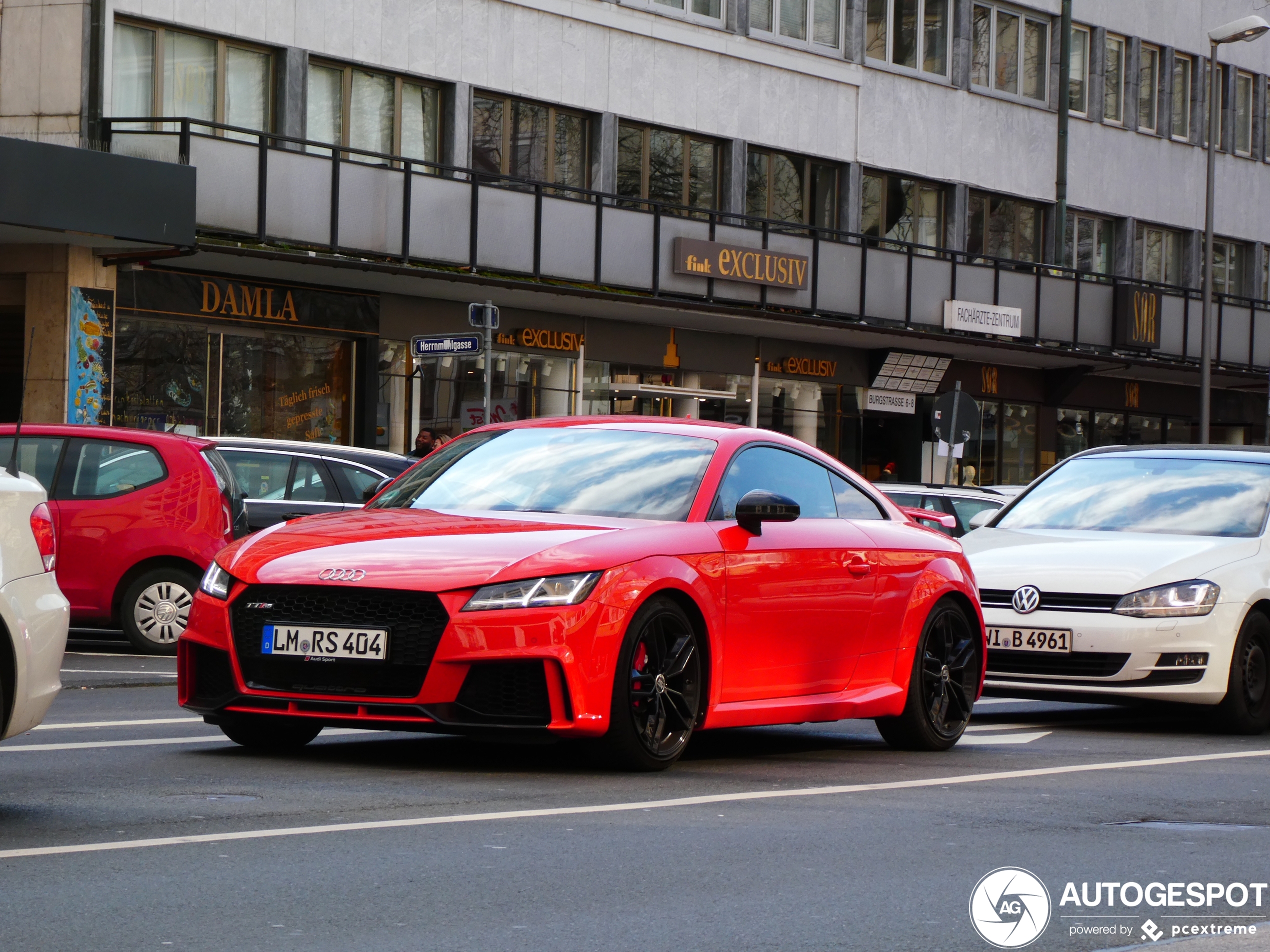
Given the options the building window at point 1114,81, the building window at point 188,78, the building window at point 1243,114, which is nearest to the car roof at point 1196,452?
the building window at point 188,78

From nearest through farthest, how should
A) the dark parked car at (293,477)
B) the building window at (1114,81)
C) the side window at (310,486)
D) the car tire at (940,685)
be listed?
the car tire at (940,685)
the dark parked car at (293,477)
the side window at (310,486)
the building window at (1114,81)

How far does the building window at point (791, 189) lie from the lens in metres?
35.4

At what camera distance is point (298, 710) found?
8523mm

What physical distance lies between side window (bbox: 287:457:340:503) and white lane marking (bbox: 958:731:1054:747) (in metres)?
7.85

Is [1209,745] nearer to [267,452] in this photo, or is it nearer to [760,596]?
[760,596]

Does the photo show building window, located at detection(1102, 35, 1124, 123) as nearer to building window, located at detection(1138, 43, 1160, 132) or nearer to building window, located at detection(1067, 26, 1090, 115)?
building window, located at detection(1067, 26, 1090, 115)

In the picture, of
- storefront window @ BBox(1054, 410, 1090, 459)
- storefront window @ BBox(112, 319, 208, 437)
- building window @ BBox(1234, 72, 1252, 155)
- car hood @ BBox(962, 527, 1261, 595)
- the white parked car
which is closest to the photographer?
the white parked car

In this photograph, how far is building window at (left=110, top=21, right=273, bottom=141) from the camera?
26375mm

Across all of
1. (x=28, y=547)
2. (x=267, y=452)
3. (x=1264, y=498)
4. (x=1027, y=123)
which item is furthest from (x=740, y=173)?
(x=28, y=547)

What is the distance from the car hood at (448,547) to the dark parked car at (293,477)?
9010mm

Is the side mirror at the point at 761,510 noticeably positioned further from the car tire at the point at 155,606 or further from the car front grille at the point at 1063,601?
the car tire at the point at 155,606

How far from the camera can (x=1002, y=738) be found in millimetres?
11703

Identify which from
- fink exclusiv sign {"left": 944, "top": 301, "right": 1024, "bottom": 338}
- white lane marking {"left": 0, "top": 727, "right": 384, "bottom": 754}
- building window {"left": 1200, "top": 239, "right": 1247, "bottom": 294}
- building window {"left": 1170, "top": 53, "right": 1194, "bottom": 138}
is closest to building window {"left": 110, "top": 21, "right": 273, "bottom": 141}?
fink exclusiv sign {"left": 944, "top": 301, "right": 1024, "bottom": 338}

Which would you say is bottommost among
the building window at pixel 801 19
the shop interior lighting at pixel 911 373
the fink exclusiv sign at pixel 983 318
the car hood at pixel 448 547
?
the car hood at pixel 448 547
